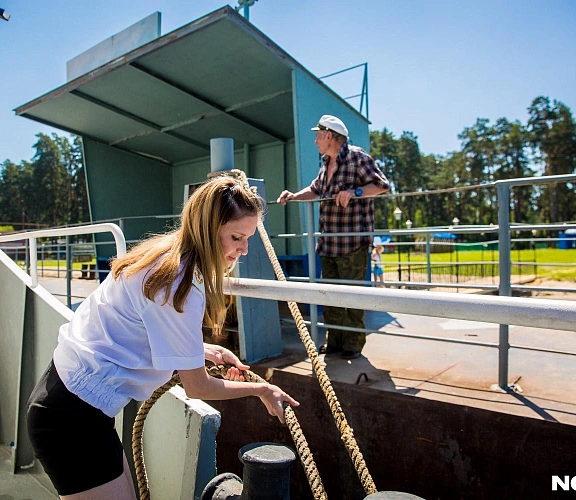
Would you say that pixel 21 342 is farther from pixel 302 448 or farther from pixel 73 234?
pixel 302 448

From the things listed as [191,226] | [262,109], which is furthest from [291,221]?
[191,226]

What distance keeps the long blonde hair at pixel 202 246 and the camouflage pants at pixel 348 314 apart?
2.60m

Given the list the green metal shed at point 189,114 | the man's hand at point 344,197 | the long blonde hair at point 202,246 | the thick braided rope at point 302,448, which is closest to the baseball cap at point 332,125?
the man's hand at point 344,197

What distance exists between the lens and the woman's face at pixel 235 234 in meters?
1.57

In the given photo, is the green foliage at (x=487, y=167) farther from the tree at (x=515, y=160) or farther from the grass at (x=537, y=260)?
the grass at (x=537, y=260)

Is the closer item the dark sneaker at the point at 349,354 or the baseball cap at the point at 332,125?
the baseball cap at the point at 332,125

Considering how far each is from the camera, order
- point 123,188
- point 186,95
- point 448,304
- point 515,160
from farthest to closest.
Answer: point 515,160 < point 123,188 < point 186,95 < point 448,304

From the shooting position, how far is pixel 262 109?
24.8 ft

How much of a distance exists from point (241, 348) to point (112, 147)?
21.7ft

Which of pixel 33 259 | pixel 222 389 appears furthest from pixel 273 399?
pixel 33 259

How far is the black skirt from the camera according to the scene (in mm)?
1461

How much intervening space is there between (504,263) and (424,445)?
1255 mm

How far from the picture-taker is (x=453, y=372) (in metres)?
3.57

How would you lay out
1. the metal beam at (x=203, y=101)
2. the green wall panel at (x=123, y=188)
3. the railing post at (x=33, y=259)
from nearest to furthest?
the railing post at (x=33, y=259), the metal beam at (x=203, y=101), the green wall panel at (x=123, y=188)
